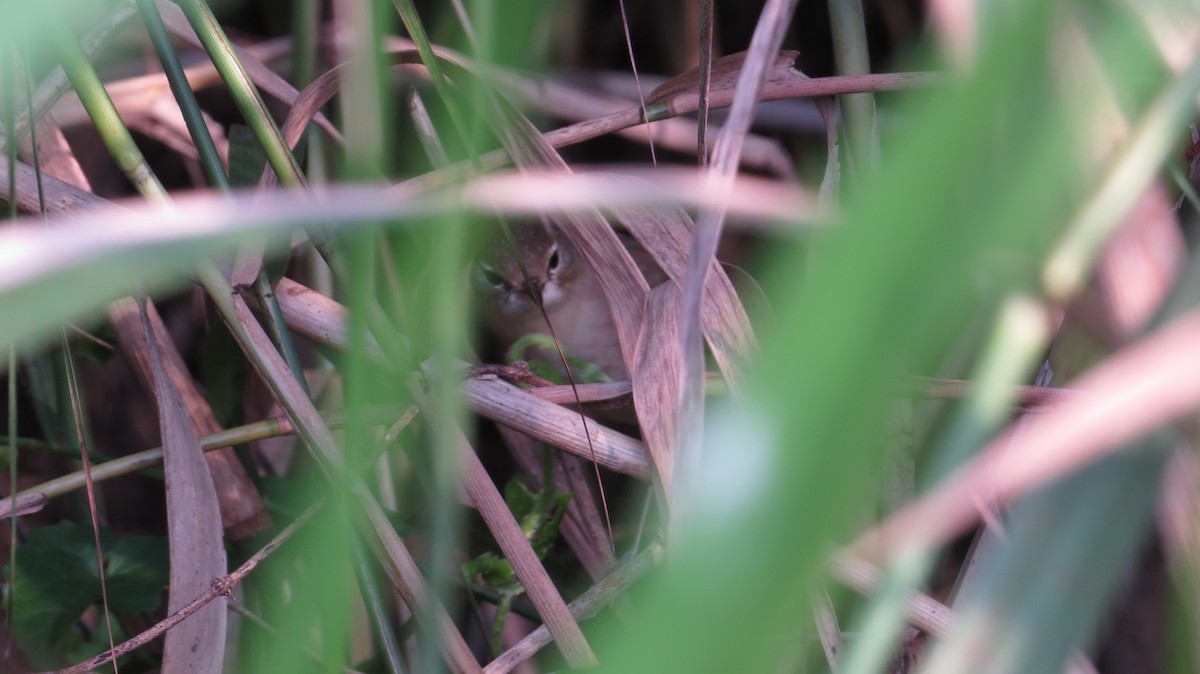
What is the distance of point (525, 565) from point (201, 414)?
456 mm

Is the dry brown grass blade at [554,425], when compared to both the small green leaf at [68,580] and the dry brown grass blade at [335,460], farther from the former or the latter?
the small green leaf at [68,580]

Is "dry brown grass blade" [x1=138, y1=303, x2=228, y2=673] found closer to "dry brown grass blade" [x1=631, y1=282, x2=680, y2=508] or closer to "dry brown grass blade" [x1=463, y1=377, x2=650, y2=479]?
"dry brown grass blade" [x1=463, y1=377, x2=650, y2=479]

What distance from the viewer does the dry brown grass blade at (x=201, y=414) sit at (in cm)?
90

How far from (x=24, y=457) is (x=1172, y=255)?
1238 mm

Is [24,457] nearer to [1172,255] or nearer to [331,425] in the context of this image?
[331,425]

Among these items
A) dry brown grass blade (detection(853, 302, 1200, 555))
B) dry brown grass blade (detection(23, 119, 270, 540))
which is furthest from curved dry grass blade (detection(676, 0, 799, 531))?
dry brown grass blade (detection(23, 119, 270, 540))

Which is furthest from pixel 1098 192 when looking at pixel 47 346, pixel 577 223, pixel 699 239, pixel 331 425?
pixel 47 346

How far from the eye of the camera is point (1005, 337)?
1.04 ft

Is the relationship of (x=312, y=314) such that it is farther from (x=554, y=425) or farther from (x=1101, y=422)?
(x=1101, y=422)

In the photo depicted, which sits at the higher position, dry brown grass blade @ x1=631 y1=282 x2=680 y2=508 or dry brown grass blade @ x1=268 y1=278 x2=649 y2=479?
dry brown grass blade @ x1=631 y1=282 x2=680 y2=508

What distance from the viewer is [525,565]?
26.2 inches

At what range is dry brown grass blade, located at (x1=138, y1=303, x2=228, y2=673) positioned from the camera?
706mm

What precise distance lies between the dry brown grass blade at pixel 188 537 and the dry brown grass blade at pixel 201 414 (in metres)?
0.13

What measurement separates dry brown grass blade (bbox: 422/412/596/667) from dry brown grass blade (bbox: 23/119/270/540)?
0.35 m
